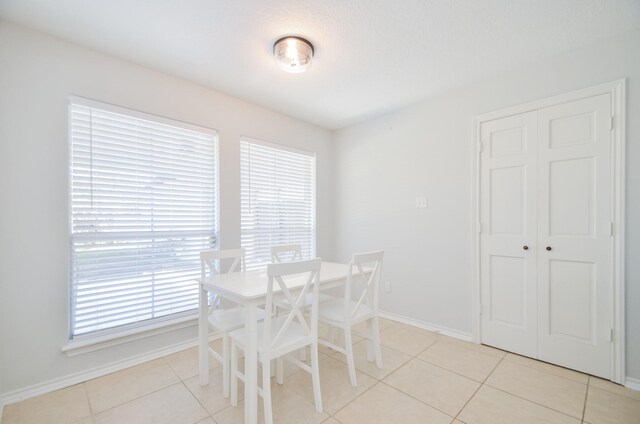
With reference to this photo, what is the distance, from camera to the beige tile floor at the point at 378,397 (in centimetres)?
169

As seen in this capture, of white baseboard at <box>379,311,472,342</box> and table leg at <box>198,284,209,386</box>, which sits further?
white baseboard at <box>379,311,472,342</box>

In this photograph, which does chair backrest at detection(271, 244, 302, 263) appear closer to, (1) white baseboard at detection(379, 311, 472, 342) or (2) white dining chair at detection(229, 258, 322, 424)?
(2) white dining chair at detection(229, 258, 322, 424)

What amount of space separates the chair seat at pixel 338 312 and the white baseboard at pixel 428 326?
111 centimetres

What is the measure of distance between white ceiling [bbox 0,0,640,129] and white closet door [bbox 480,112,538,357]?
2.05 ft

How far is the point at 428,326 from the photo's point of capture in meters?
3.04

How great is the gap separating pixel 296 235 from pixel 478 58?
8.72 ft

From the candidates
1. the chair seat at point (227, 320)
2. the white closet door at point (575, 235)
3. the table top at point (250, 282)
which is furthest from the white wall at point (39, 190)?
the white closet door at point (575, 235)

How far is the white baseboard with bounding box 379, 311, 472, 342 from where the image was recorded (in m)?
2.78

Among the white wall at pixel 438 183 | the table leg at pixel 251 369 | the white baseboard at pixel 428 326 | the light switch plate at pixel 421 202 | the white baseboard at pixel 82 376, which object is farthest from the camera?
the light switch plate at pixel 421 202

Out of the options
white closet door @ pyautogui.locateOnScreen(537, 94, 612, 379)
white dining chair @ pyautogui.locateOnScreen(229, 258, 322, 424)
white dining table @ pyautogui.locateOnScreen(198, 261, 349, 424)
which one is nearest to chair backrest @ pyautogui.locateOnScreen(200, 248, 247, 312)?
white dining table @ pyautogui.locateOnScreen(198, 261, 349, 424)

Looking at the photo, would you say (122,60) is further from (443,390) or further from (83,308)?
(443,390)

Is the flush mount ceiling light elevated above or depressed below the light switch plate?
above

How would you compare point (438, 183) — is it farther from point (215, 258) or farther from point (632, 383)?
point (215, 258)

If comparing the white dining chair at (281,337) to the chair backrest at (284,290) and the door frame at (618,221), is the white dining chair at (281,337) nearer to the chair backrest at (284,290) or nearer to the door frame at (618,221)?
the chair backrest at (284,290)
